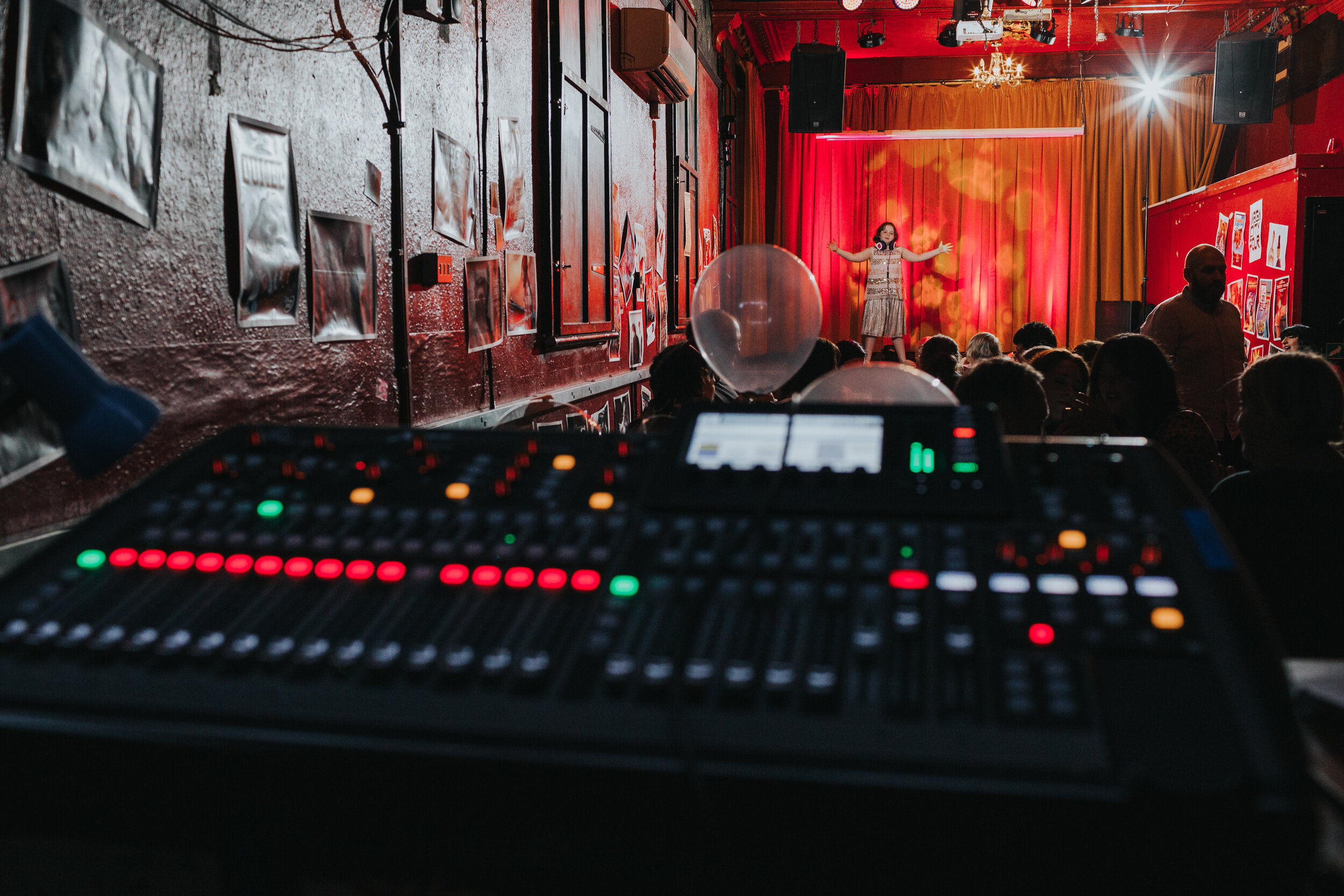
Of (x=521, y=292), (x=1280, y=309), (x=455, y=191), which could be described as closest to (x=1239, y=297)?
(x=1280, y=309)

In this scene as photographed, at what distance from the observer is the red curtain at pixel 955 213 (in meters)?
10.9

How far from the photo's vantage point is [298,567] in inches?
27.3

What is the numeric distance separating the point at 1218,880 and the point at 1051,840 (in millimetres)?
80

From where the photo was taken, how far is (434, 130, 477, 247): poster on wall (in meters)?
2.83

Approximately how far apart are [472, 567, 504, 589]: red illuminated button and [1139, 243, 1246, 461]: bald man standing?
428cm

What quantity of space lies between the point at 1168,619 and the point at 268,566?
616 mm

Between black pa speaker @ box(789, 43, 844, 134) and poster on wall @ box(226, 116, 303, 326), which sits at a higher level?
black pa speaker @ box(789, 43, 844, 134)

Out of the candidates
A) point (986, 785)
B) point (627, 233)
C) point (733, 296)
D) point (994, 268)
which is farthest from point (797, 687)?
point (994, 268)

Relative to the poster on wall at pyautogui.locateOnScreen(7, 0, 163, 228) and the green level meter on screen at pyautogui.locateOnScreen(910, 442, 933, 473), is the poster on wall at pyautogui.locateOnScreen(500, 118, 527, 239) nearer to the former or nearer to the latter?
the poster on wall at pyautogui.locateOnScreen(7, 0, 163, 228)

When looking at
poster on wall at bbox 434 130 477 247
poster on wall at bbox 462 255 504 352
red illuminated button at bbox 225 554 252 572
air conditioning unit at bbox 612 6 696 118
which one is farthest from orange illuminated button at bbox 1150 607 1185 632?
air conditioning unit at bbox 612 6 696 118

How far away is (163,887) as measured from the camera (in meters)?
0.68

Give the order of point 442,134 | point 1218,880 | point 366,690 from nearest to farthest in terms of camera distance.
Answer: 1. point 1218,880
2. point 366,690
3. point 442,134

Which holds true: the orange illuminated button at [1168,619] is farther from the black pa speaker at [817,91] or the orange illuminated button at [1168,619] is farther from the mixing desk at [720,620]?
the black pa speaker at [817,91]

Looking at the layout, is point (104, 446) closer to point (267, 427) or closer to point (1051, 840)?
point (267, 427)
